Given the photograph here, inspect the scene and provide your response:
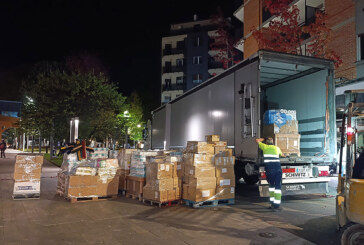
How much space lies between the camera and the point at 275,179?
7273 mm

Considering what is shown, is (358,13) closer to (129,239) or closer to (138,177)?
(138,177)

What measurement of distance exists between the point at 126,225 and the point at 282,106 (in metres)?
6.12

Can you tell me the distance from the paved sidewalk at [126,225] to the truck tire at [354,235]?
3.23 feet

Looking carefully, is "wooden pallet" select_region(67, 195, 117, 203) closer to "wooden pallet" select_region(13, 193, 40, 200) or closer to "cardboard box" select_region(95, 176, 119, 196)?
"cardboard box" select_region(95, 176, 119, 196)

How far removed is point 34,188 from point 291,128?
7210 mm

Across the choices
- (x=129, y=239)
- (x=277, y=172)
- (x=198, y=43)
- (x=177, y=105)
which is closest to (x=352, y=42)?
(x=177, y=105)

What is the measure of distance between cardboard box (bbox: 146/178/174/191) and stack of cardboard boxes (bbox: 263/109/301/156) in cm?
287

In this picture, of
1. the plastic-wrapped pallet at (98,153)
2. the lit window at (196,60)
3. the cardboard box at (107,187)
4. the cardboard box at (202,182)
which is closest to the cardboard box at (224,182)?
the cardboard box at (202,182)

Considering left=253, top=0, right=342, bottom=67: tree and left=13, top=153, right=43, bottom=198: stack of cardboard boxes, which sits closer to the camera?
left=13, top=153, right=43, bottom=198: stack of cardboard boxes

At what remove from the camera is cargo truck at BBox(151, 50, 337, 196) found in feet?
25.3

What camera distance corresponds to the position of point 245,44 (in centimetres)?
2678

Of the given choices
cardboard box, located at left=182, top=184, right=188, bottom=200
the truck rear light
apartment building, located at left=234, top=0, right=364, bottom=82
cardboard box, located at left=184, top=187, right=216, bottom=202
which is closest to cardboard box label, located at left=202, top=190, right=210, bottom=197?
cardboard box, located at left=184, top=187, right=216, bottom=202

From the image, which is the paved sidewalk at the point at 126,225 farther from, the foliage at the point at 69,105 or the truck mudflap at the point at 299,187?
the foliage at the point at 69,105

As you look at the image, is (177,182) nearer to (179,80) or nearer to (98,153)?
(98,153)
